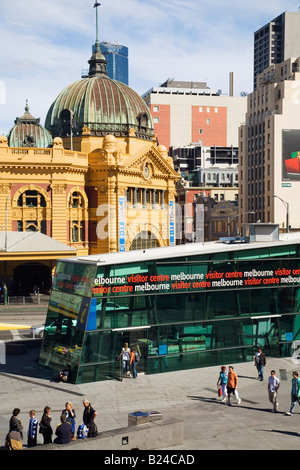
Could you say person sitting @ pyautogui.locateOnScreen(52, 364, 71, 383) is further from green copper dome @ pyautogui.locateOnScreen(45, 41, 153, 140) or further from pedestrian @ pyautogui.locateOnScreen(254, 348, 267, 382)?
green copper dome @ pyautogui.locateOnScreen(45, 41, 153, 140)

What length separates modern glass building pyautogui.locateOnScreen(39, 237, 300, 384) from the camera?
31.2 metres

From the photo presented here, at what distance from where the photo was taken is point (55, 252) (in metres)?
63.2

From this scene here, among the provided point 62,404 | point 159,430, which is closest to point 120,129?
point 62,404

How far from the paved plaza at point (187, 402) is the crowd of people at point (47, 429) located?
182cm

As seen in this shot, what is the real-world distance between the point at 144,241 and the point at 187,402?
55762mm

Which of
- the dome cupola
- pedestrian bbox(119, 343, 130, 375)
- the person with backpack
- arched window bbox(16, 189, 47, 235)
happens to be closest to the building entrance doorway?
arched window bbox(16, 189, 47, 235)

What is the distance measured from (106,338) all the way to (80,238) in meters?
45.1

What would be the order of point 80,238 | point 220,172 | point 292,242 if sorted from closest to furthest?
1. point 292,242
2. point 80,238
3. point 220,172

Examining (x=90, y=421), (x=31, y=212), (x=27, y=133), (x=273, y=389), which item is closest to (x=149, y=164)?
(x=27, y=133)

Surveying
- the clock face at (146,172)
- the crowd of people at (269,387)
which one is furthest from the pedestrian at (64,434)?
the clock face at (146,172)

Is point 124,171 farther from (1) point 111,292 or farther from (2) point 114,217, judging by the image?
(1) point 111,292

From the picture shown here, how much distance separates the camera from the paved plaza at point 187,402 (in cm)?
2292

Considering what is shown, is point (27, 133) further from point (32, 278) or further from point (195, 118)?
point (195, 118)

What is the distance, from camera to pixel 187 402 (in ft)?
91.6
